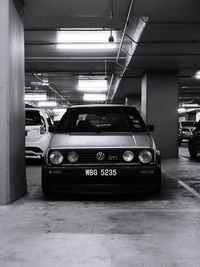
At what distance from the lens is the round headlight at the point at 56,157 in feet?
17.9

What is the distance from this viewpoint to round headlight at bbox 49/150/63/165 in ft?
17.9

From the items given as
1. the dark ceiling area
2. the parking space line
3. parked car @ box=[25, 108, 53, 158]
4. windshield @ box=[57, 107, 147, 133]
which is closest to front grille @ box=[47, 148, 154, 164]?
windshield @ box=[57, 107, 147, 133]

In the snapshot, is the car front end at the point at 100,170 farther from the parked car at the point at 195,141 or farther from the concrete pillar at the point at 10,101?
the parked car at the point at 195,141

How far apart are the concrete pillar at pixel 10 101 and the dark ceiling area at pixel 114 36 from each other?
1.30 m

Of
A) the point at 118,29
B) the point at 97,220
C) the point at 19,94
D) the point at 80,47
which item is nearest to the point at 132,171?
the point at 97,220

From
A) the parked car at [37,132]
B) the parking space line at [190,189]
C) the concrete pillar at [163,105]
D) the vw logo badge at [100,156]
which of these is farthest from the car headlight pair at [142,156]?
the concrete pillar at [163,105]

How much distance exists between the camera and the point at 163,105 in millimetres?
14609

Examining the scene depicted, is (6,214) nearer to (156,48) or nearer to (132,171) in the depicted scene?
(132,171)

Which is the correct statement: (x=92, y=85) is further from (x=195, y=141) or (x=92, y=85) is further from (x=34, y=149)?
(x=34, y=149)

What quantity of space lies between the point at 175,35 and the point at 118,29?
4.86 feet

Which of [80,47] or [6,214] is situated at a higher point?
[80,47]

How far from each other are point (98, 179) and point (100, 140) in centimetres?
62

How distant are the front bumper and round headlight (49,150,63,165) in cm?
10

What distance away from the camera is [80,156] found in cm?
543
